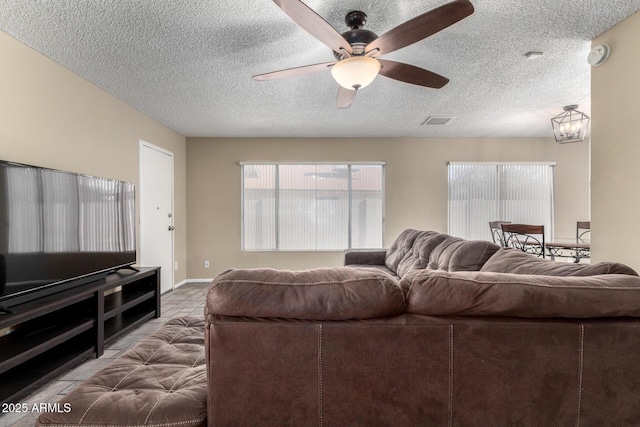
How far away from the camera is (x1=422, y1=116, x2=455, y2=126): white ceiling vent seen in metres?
3.82

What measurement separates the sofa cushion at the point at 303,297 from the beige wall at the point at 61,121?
229 centimetres

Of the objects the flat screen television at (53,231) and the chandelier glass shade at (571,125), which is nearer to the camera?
the flat screen television at (53,231)

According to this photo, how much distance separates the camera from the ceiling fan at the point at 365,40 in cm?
139

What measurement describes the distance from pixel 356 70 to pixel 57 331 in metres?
2.60

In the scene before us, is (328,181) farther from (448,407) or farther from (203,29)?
(448,407)

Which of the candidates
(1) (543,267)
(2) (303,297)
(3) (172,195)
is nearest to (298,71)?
(2) (303,297)

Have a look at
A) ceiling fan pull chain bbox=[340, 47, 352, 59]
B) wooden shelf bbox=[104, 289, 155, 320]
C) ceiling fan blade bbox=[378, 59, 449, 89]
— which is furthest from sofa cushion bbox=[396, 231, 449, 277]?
wooden shelf bbox=[104, 289, 155, 320]

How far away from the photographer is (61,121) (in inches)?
96.2

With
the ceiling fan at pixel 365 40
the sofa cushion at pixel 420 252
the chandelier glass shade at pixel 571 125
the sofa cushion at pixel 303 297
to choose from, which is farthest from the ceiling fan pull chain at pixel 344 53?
the chandelier glass shade at pixel 571 125

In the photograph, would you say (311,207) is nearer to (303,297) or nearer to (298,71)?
(298,71)

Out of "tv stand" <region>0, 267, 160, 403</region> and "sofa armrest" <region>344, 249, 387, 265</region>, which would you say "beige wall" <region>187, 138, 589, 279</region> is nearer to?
"sofa armrest" <region>344, 249, 387, 265</region>

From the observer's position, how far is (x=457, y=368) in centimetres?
89

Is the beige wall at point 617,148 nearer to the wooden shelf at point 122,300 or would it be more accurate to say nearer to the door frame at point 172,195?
the wooden shelf at point 122,300

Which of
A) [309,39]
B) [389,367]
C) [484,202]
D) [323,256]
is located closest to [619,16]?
[309,39]
